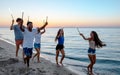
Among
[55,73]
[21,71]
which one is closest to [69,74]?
[55,73]

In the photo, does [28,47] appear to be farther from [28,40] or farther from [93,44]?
[93,44]

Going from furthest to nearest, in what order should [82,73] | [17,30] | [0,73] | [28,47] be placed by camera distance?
1. [17,30]
2. [82,73]
3. [28,47]
4. [0,73]

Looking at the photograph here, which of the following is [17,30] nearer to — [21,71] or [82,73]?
[21,71]

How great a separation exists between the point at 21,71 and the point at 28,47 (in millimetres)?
1035

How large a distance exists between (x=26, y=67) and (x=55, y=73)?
1.32 m

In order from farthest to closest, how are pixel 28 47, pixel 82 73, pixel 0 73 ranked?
pixel 82 73
pixel 28 47
pixel 0 73

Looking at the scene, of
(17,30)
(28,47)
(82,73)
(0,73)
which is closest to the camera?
(0,73)

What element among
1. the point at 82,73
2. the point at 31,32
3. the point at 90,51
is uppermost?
the point at 31,32

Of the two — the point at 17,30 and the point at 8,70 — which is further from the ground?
the point at 17,30

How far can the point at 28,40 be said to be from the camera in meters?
9.65

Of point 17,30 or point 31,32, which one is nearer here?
point 31,32

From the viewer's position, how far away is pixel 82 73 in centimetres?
1114

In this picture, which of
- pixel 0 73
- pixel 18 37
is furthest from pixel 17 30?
pixel 0 73

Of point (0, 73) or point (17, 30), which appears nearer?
point (0, 73)
